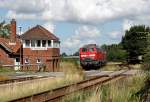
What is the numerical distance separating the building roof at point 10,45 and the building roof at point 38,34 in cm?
280

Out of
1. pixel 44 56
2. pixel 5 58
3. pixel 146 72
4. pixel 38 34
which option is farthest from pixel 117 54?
pixel 146 72

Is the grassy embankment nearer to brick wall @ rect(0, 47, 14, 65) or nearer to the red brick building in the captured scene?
the red brick building

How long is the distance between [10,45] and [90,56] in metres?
22.1

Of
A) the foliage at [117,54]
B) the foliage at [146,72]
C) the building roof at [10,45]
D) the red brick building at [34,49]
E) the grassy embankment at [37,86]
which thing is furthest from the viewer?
the foliage at [117,54]

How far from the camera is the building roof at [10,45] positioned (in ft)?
242

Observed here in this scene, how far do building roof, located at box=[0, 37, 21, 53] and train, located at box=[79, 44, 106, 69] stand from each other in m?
17.0

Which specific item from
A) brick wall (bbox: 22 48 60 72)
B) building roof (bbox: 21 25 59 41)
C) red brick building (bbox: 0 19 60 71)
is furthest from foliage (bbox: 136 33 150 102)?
building roof (bbox: 21 25 59 41)

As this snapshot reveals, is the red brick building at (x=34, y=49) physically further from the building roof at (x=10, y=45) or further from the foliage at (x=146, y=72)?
the foliage at (x=146, y=72)

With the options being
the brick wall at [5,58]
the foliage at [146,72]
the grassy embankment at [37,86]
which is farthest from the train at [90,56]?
the foliage at [146,72]

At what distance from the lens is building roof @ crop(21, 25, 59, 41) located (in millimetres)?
73375

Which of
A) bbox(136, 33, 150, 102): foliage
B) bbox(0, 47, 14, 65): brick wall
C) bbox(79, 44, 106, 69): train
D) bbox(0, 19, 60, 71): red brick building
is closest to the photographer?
bbox(136, 33, 150, 102): foliage

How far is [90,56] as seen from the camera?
58.9 metres

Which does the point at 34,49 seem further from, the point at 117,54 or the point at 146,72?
the point at 146,72

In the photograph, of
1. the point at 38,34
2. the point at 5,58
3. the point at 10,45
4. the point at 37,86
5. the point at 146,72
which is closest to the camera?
the point at 146,72
